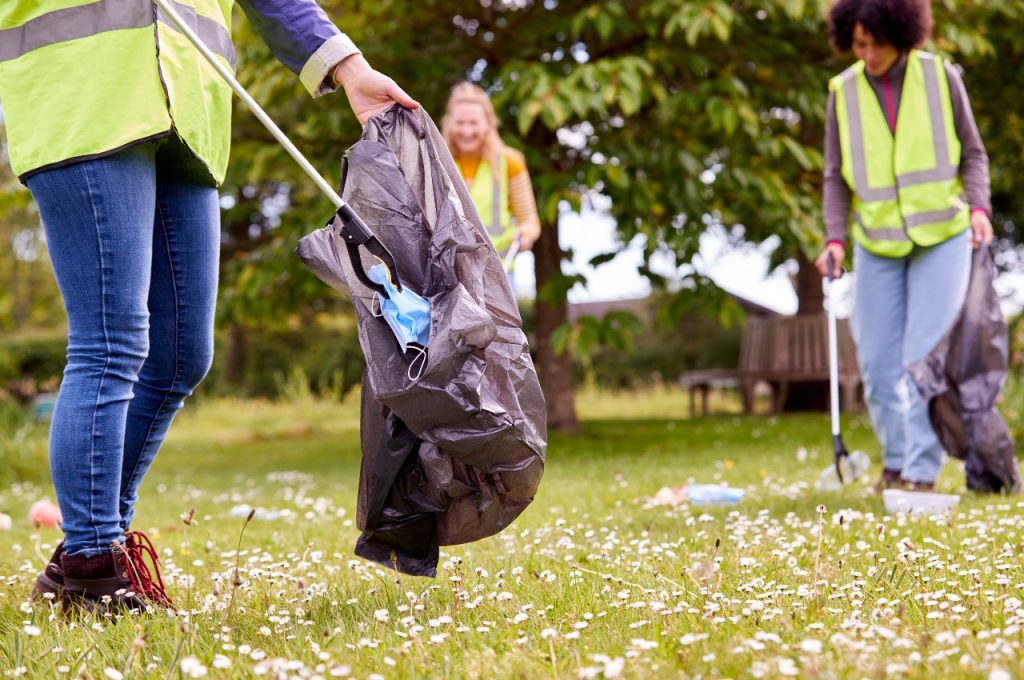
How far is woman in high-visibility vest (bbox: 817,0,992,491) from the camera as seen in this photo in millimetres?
3951

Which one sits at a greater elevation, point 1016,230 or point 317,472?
point 1016,230

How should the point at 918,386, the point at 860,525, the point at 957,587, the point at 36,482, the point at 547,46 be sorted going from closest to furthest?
the point at 957,587, the point at 860,525, the point at 918,386, the point at 36,482, the point at 547,46

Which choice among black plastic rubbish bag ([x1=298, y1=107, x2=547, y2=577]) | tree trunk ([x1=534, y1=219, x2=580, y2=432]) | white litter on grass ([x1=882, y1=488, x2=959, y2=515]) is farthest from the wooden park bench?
black plastic rubbish bag ([x1=298, y1=107, x2=547, y2=577])

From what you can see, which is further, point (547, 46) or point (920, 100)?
point (547, 46)

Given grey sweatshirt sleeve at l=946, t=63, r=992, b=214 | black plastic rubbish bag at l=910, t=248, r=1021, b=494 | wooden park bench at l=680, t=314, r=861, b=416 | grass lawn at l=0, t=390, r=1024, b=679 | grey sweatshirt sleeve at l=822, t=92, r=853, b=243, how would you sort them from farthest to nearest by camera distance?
wooden park bench at l=680, t=314, r=861, b=416, grey sweatshirt sleeve at l=822, t=92, r=853, b=243, grey sweatshirt sleeve at l=946, t=63, r=992, b=214, black plastic rubbish bag at l=910, t=248, r=1021, b=494, grass lawn at l=0, t=390, r=1024, b=679

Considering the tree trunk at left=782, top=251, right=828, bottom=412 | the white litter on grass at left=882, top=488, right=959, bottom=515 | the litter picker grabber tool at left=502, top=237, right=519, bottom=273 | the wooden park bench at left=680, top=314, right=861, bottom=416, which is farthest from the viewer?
the tree trunk at left=782, top=251, right=828, bottom=412

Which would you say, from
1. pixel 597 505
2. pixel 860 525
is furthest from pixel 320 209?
pixel 860 525

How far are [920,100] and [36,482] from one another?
6509 mm

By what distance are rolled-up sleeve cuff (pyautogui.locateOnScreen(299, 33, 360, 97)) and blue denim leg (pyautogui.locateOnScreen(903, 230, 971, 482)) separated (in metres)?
2.59

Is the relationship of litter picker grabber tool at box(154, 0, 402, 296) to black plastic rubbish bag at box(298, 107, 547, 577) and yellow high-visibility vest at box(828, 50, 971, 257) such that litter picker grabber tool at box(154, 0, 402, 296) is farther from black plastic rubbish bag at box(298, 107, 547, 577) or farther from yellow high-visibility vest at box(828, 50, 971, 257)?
yellow high-visibility vest at box(828, 50, 971, 257)

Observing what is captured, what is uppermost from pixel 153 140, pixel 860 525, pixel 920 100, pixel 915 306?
pixel 920 100

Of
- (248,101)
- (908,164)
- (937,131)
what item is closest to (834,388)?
(908,164)

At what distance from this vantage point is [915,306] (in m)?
4.02

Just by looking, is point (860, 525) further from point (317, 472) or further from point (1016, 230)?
point (1016, 230)
